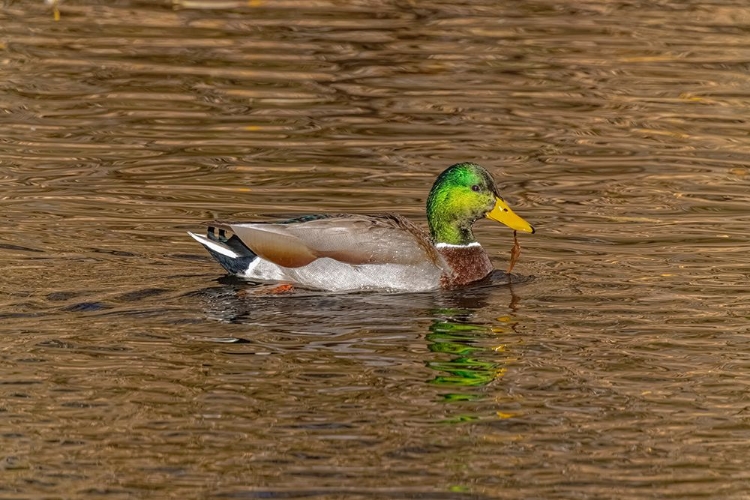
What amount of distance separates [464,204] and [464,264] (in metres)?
0.44

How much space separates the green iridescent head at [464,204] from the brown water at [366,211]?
0.46m

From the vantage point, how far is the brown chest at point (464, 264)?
10.5 metres

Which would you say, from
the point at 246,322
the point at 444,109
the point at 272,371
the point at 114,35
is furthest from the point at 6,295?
the point at 114,35

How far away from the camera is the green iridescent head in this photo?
1070 cm

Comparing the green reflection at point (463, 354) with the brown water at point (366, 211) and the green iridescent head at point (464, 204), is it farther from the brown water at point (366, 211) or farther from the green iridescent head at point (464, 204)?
the green iridescent head at point (464, 204)

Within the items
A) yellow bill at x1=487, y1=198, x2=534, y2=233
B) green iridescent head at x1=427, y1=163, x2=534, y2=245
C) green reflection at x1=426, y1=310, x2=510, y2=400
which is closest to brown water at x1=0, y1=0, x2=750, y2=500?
green reflection at x1=426, y1=310, x2=510, y2=400

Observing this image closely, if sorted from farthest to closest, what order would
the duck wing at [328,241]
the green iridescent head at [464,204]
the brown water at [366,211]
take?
the green iridescent head at [464,204] < the duck wing at [328,241] < the brown water at [366,211]

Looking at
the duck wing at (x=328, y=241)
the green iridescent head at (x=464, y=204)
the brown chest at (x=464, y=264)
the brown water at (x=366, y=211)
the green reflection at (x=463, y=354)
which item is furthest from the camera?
the green iridescent head at (x=464, y=204)

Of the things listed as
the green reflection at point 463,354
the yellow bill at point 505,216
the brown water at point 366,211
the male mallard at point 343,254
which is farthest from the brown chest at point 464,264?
the green reflection at point 463,354

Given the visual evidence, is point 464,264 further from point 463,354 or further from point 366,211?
point 463,354

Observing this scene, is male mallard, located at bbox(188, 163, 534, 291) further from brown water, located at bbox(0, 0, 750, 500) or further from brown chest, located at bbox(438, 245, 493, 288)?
brown water, located at bbox(0, 0, 750, 500)

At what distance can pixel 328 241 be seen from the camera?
10.3 metres

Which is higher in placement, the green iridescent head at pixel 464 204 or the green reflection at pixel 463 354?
the green iridescent head at pixel 464 204

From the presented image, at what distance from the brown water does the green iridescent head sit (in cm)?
46
